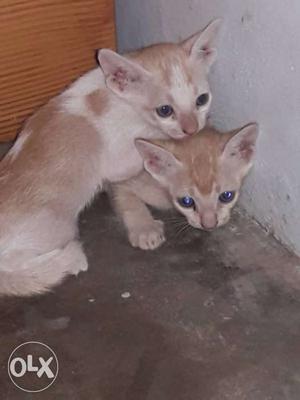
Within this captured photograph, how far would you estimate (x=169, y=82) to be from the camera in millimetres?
2000

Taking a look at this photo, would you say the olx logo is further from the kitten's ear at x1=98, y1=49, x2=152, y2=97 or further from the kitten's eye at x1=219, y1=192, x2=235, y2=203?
the kitten's ear at x1=98, y1=49, x2=152, y2=97

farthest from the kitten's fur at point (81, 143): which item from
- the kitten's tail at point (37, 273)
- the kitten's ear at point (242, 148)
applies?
the kitten's ear at point (242, 148)

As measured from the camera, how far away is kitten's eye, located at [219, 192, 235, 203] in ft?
6.46

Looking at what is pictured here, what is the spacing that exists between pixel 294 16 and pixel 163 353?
824 mm

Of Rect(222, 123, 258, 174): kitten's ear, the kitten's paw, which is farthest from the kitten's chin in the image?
the kitten's paw

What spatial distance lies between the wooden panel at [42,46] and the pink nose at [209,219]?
84 cm

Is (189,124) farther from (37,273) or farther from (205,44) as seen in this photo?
(37,273)

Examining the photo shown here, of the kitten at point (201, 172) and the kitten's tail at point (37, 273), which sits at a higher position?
the kitten at point (201, 172)

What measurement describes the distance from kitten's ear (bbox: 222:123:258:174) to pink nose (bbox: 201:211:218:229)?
0.49 feet

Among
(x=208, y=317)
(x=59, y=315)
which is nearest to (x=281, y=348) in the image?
(x=208, y=317)

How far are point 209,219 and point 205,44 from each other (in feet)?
1.54

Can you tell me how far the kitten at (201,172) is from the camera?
6.36ft

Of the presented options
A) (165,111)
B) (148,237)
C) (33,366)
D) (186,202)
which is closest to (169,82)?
(165,111)

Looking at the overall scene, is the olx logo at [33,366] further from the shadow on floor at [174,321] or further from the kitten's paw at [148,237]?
the kitten's paw at [148,237]
